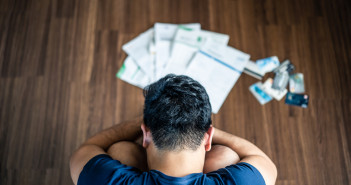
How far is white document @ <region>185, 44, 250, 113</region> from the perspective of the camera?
1409 millimetres

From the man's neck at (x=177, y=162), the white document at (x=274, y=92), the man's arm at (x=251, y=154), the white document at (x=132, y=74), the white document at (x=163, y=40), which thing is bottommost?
the man's arm at (x=251, y=154)

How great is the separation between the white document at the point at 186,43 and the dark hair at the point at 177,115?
0.75 metres

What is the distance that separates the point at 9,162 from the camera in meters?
1.29

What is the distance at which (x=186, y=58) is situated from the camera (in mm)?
1499

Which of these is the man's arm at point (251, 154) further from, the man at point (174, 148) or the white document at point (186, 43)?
the white document at point (186, 43)

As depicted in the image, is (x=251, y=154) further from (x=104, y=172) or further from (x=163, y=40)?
(x=163, y=40)

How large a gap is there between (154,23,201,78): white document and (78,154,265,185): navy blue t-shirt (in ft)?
2.47

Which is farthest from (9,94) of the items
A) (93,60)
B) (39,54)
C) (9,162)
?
(93,60)

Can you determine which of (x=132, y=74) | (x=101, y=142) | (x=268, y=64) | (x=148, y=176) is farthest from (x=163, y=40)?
(x=148, y=176)

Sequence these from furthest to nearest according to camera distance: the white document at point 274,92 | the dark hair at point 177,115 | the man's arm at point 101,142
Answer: the white document at point 274,92
the man's arm at point 101,142
the dark hair at point 177,115

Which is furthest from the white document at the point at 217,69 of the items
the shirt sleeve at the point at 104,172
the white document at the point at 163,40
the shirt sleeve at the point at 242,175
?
the shirt sleeve at the point at 104,172

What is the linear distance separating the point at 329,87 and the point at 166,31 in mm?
1018

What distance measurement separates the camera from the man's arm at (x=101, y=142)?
0.84 m

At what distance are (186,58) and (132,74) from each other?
0.34 m
